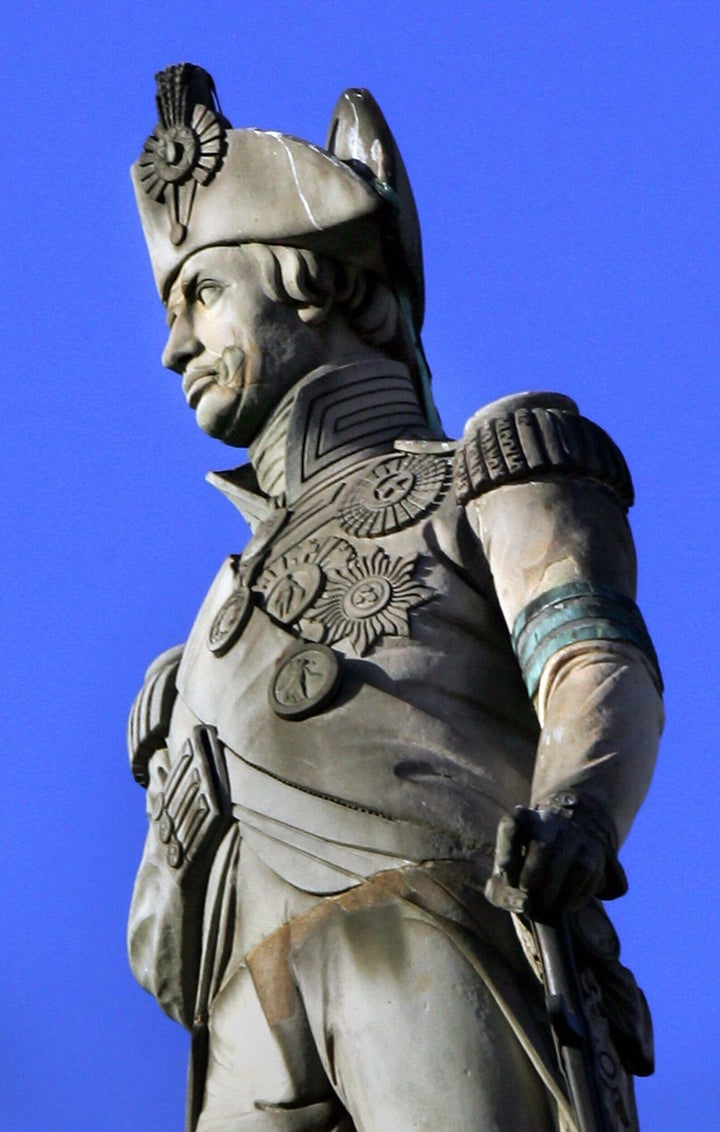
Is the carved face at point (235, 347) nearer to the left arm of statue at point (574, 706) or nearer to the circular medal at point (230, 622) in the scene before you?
the circular medal at point (230, 622)

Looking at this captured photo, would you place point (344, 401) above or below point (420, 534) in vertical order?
above

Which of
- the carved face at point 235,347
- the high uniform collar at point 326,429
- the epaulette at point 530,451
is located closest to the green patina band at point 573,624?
the epaulette at point 530,451

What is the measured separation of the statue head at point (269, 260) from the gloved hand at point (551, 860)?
2522 mm

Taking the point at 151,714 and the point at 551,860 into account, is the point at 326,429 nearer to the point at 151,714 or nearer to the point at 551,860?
the point at 151,714

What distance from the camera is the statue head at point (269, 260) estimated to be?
1052 cm

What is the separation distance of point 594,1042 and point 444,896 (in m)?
0.70

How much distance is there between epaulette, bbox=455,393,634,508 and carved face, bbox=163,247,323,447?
0.95m

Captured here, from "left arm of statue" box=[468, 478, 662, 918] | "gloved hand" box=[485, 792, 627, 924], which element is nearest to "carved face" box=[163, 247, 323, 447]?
"left arm of statue" box=[468, 478, 662, 918]

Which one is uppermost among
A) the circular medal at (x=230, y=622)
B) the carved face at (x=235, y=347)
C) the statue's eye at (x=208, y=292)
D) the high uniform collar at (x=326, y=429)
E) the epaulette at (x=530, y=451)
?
the statue's eye at (x=208, y=292)

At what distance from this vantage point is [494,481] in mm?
9562

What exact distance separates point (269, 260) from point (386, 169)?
59 cm

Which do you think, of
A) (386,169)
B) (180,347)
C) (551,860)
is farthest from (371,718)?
(386,169)

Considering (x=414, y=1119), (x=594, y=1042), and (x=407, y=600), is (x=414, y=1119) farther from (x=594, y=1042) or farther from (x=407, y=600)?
(x=407, y=600)

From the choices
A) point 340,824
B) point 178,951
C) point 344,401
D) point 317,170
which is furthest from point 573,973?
point 317,170
